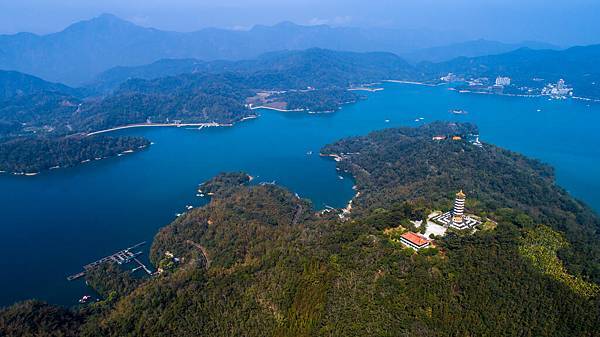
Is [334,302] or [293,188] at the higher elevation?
[334,302]

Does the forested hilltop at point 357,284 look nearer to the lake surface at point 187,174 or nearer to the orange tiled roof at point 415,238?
the orange tiled roof at point 415,238

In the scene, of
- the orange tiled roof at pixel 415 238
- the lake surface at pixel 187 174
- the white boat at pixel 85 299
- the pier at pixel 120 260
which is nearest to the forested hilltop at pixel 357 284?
the orange tiled roof at pixel 415 238

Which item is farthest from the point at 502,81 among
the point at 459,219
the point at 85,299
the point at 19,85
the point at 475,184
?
the point at 19,85

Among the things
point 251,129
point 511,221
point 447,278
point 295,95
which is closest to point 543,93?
point 295,95

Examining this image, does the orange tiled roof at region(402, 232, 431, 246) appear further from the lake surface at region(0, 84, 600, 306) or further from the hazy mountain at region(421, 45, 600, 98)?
the hazy mountain at region(421, 45, 600, 98)

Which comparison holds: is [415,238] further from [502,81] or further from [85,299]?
[502,81]

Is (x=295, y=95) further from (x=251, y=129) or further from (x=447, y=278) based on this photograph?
(x=447, y=278)
